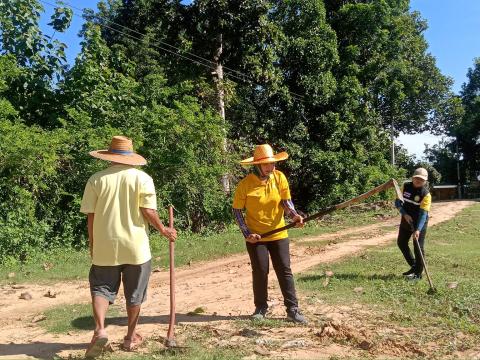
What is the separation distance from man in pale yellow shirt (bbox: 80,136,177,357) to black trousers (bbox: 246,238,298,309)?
4.42 feet

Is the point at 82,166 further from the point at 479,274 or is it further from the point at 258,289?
the point at 479,274

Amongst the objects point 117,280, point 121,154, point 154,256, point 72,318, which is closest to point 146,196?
point 121,154

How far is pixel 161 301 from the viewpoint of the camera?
Result: 23.1 feet

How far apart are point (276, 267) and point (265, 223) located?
1.70ft

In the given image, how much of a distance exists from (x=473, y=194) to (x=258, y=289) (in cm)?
5286

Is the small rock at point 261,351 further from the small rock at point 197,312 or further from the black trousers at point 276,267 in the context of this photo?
the small rock at point 197,312

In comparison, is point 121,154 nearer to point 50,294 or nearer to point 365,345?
point 365,345

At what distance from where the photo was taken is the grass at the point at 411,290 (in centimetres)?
570

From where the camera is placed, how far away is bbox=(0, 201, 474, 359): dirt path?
5.23 metres

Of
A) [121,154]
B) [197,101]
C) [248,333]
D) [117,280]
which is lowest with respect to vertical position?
[248,333]

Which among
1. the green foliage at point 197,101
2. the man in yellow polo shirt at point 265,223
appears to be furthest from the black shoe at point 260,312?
the green foliage at point 197,101

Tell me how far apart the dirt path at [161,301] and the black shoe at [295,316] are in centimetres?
41

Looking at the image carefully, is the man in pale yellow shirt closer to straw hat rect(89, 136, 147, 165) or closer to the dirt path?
straw hat rect(89, 136, 147, 165)

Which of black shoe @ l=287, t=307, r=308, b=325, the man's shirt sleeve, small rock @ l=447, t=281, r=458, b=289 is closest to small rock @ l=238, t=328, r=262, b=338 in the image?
black shoe @ l=287, t=307, r=308, b=325
